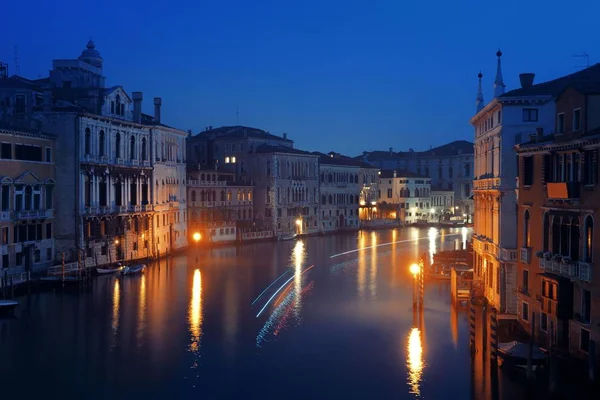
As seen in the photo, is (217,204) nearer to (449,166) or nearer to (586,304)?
(586,304)

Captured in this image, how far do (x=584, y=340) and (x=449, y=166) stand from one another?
66.3 m

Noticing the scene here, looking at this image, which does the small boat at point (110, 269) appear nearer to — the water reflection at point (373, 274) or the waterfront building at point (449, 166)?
the water reflection at point (373, 274)

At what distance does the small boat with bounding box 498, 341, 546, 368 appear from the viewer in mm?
14438

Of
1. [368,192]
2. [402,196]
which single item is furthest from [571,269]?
[402,196]

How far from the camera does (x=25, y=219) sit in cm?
2644

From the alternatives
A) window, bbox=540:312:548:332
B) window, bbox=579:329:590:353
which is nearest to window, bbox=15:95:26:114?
window, bbox=540:312:548:332

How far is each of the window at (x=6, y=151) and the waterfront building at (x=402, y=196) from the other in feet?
153

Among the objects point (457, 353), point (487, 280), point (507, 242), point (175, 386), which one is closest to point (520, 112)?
point (507, 242)

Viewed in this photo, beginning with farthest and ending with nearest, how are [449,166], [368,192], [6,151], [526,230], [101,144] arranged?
[449,166] → [368,192] → [101,144] → [6,151] → [526,230]

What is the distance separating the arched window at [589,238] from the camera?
1403cm

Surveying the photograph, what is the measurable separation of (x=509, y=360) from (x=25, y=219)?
1841cm

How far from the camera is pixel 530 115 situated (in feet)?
65.9

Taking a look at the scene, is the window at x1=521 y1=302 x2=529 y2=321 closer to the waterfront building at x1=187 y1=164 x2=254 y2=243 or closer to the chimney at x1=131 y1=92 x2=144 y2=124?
the chimney at x1=131 y1=92 x2=144 y2=124

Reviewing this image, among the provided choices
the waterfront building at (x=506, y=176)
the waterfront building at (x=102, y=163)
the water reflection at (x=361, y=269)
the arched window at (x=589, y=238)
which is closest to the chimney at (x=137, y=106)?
the waterfront building at (x=102, y=163)
